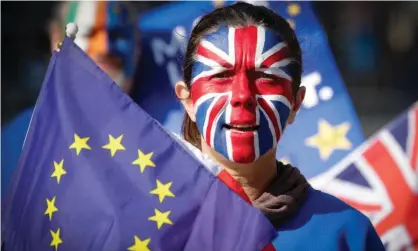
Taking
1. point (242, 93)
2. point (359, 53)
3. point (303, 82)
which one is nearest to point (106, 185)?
point (242, 93)

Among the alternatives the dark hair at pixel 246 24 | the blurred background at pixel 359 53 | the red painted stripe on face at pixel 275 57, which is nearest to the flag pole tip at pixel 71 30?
the dark hair at pixel 246 24

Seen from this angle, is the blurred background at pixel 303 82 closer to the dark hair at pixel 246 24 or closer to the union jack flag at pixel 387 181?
the union jack flag at pixel 387 181

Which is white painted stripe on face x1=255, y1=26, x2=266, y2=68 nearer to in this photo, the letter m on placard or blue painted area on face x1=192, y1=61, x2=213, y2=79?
blue painted area on face x1=192, y1=61, x2=213, y2=79

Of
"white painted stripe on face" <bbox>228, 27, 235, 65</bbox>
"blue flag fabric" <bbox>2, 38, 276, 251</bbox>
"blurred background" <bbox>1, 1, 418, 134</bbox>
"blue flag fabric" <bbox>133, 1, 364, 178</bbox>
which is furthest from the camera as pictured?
"blurred background" <bbox>1, 1, 418, 134</bbox>

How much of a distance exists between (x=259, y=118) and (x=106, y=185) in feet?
1.46

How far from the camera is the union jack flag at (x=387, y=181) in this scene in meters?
3.72

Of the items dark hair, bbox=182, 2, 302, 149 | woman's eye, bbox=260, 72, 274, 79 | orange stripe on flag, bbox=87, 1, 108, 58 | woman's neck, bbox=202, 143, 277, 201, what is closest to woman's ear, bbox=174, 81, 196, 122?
dark hair, bbox=182, 2, 302, 149

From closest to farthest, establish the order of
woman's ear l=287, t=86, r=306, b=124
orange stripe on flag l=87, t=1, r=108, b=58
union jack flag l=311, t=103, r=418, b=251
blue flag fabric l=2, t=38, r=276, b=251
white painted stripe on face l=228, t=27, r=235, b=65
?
blue flag fabric l=2, t=38, r=276, b=251 < white painted stripe on face l=228, t=27, r=235, b=65 < woman's ear l=287, t=86, r=306, b=124 < union jack flag l=311, t=103, r=418, b=251 < orange stripe on flag l=87, t=1, r=108, b=58

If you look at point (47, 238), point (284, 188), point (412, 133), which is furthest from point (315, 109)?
point (47, 238)

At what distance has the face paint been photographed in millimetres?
2551

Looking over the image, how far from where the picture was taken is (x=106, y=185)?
2.58 meters

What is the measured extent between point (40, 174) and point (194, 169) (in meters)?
0.45

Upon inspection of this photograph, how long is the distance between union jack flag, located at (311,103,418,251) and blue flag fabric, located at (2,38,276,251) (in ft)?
4.31

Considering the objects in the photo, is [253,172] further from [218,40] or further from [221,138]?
[218,40]
